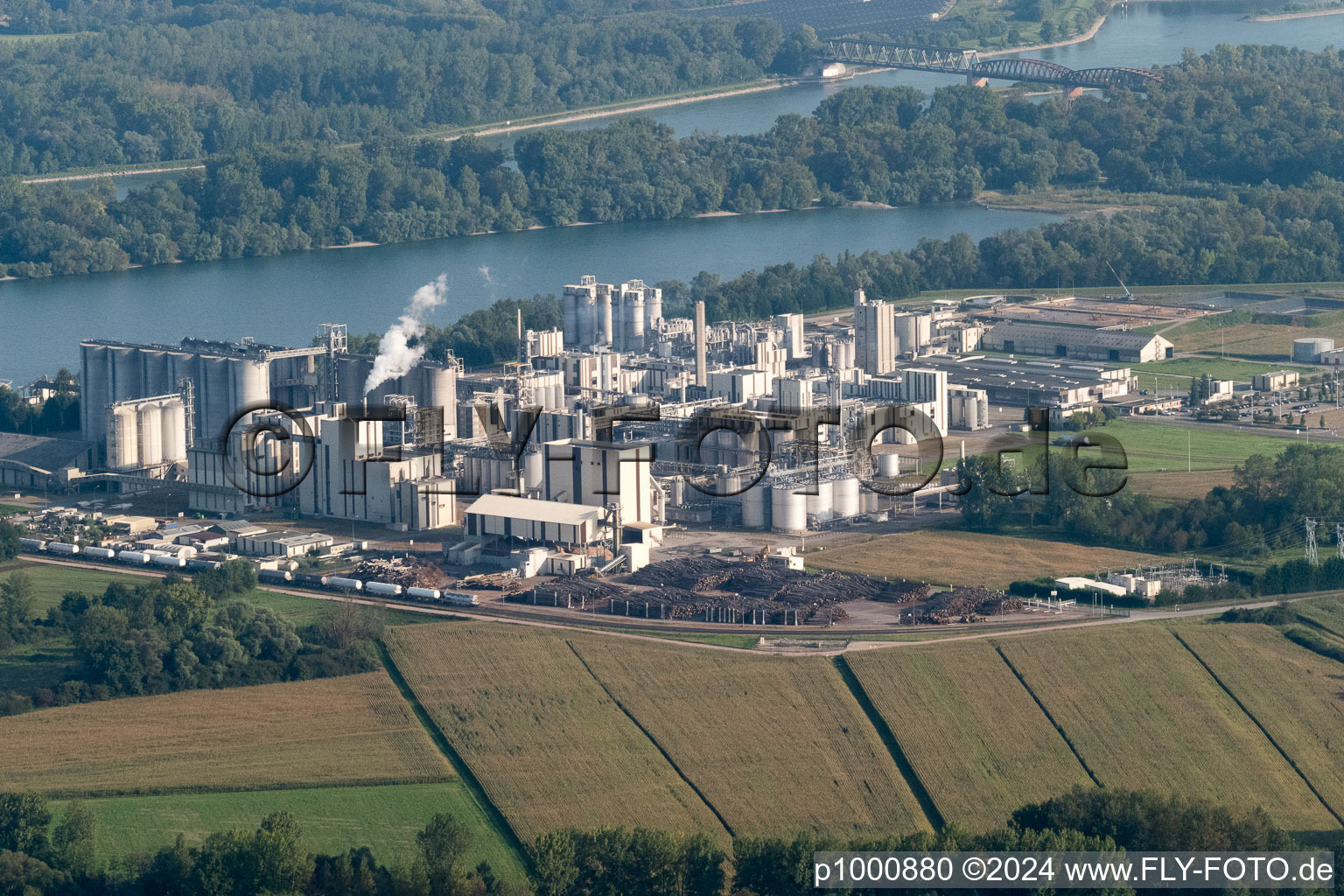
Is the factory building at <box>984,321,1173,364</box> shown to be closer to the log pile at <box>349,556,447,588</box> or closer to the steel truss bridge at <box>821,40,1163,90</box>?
the log pile at <box>349,556,447,588</box>

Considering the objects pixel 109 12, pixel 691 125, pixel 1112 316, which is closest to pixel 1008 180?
pixel 691 125

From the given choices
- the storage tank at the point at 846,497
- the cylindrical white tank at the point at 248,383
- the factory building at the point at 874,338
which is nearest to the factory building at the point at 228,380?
the cylindrical white tank at the point at 248,383

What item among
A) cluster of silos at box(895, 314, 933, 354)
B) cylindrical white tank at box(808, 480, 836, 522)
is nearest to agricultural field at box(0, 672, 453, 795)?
cylindrical white tank at box(808, 480, 836, 522)

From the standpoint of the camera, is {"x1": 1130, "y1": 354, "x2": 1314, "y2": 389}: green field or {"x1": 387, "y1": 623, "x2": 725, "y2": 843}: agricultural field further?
{"x1": 1130, "y1": 354, "x2": 1314, "y2": 389}: green field

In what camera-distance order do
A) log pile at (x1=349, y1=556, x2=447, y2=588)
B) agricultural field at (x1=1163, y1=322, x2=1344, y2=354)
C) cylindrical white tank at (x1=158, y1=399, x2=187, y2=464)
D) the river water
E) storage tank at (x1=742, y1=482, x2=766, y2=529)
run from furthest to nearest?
1. the river water
2. agricultural field at (x1=1163, y1=322, x2=1344, y2=354)
3. cylindrical white tank at (x1=158, y1=399, x2=187, y2=464)
4. storage tank at (x1=742, y1=482, x2=766, y2=529)
5. log pile at (x1=349, y1=556, x2=447, y2=588)

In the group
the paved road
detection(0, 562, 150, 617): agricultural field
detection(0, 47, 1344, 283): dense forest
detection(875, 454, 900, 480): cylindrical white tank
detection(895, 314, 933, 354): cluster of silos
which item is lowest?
the paved road

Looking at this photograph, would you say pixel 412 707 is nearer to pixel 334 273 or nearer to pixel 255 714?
pixel 255 714

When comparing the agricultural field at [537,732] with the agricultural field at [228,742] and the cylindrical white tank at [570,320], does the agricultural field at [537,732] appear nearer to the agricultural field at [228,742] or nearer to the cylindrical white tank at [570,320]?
the agricultural field at [228,742]
